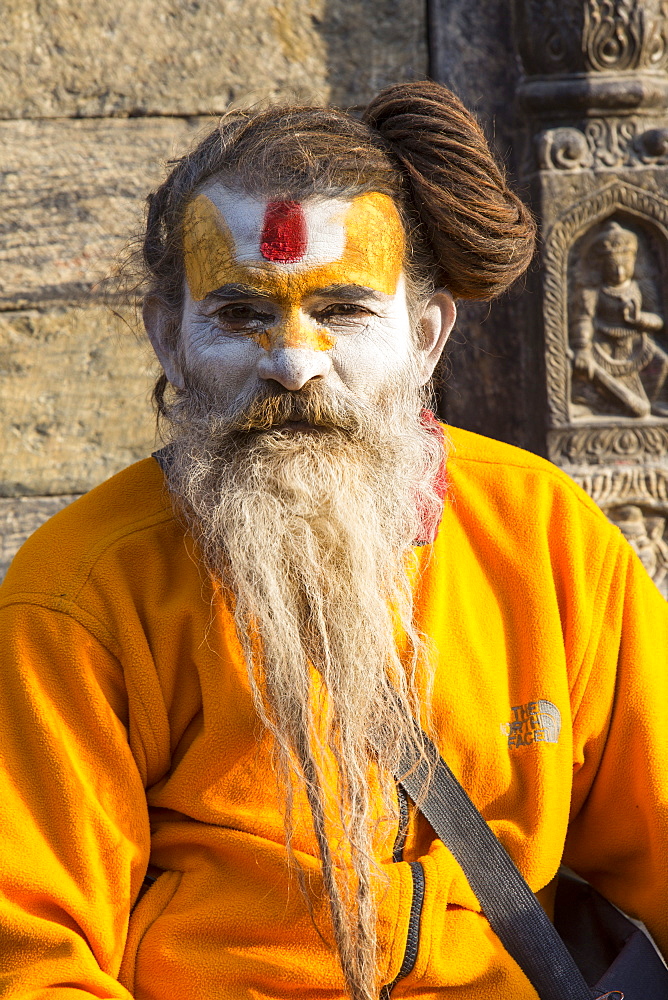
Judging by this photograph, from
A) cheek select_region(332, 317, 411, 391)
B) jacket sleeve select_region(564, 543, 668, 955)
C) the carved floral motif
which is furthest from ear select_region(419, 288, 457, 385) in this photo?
the carved floral motif

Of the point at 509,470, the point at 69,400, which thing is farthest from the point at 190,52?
the point at 509,470

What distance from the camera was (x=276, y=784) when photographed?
1.62m

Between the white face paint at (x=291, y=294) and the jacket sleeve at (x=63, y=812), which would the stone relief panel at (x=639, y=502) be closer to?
the white face paint at (x=291, y=294)

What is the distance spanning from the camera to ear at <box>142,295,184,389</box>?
191 cm

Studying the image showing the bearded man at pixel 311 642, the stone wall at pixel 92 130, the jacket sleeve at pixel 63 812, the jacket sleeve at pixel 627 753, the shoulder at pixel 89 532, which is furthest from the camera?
the stone wall at pixel 92 130

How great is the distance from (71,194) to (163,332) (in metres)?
0.89

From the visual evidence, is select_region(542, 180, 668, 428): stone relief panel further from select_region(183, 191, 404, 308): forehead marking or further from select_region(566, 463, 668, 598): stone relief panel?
select_region(183, 191, 404, 308): forehead marking

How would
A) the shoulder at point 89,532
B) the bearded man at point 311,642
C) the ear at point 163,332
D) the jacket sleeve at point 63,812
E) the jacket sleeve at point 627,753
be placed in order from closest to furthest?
the jacket sleeve at point 63,812, the bearded man at point 311,642, the shoulder at point 89,532, the jacket sleeve at point 627,753, the ear at point 163,332

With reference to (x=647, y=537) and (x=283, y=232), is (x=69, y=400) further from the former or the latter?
(x=647, y=537)

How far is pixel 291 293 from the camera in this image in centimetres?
169

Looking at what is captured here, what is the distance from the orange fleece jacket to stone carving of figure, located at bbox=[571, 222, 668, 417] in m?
0.66

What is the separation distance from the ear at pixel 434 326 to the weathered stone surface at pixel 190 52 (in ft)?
3.10

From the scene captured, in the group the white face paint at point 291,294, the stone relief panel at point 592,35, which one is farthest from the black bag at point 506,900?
the stone relief panel at point 592,35

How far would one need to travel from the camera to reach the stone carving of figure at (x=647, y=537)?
2523 millimetres
